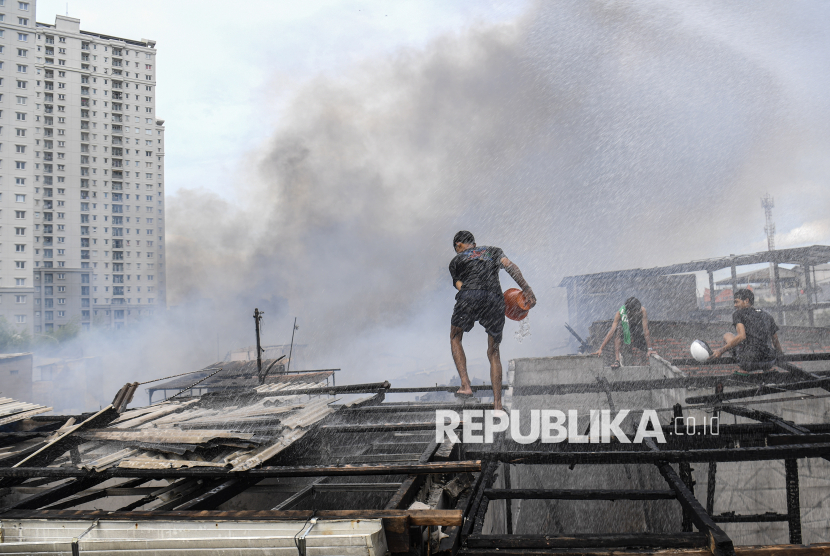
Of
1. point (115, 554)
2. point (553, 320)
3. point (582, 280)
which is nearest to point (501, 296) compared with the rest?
point (115, 554)

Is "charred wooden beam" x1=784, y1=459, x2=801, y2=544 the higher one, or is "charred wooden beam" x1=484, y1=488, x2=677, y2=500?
"charred wooden beam" x1=484, y1=488, x2=677, y2=500

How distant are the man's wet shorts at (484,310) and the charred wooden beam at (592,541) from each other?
275 cm

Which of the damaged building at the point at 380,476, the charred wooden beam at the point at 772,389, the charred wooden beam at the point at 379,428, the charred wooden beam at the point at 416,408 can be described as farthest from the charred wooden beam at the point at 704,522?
the charred wooden beam at the point at 416,408

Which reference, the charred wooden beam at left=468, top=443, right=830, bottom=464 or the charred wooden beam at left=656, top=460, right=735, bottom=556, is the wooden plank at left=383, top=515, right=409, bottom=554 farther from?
the charred wooden beam at left=656, top=460, right=735, bottom=556

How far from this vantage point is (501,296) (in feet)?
16.5

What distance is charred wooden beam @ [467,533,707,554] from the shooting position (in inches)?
84.7

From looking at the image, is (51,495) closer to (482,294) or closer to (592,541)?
(592,541)

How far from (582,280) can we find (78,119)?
76248 mm

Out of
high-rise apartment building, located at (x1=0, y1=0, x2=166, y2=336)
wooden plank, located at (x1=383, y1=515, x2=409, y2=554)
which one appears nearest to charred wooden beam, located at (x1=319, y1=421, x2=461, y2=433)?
wooden plank, located at (x1=383, y1=515, x2=409, y2=554)

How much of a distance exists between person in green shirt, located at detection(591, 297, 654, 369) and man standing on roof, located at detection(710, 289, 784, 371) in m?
2.81

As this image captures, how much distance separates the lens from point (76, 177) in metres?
68.9

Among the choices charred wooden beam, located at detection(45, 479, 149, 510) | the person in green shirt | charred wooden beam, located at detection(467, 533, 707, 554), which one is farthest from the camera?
the person in green shirt

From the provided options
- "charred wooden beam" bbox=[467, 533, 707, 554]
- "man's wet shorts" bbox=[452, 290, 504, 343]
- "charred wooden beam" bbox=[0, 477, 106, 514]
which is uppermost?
"man's wet shorts" bbox=[452, 290, 504, 343]

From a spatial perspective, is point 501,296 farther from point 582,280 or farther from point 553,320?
point 553,320
